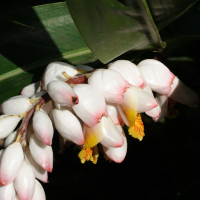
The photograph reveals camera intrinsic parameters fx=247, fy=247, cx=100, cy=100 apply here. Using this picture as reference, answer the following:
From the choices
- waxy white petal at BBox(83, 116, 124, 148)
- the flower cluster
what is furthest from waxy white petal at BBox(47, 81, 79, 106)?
waxy white petal at BBox(83, 116, 124, 148)

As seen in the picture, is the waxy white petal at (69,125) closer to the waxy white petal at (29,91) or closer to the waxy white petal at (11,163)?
the waxy white petal at (11,163)

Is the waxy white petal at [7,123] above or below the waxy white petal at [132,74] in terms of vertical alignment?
above

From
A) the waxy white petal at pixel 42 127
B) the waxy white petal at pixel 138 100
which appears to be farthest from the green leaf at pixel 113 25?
the waxy white petal at pixel 42 127

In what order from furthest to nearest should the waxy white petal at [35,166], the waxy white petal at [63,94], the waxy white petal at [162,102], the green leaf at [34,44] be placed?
the green leaf at [34,44]
the waxy white petal at [162,102]
the waxy white petal at [35,166]
the waxy white petal at [63,94]

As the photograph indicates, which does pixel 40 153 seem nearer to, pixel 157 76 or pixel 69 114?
pixel 69 114

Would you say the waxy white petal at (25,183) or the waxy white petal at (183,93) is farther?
the waxy white petal at (183,93)
